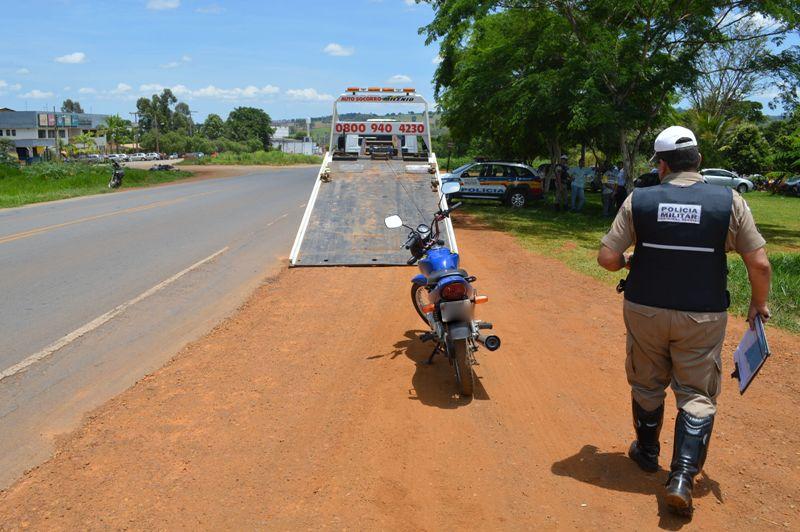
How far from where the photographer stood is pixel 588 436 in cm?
463

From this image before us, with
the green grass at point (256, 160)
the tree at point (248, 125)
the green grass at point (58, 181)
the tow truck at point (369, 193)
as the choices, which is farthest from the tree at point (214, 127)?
the tow truck at point (369, 193)

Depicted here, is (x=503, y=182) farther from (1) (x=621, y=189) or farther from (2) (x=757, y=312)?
(2) (x=757, y=312)

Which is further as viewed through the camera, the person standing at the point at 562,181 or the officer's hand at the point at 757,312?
the person standing at the point at 562,181

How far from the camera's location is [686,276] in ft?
12.2

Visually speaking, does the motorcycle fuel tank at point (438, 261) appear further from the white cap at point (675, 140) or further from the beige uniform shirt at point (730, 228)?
the white cap at point (675, 140)

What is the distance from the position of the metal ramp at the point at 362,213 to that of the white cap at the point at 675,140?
588cm

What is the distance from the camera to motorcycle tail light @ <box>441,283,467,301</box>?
5281mm

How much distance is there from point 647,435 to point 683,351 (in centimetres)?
62

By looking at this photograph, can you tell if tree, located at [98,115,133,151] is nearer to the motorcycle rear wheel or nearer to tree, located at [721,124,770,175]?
tree, located at [721,124,770,175]

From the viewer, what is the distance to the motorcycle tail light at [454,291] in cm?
528

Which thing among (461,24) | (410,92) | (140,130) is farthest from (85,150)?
(410,92)

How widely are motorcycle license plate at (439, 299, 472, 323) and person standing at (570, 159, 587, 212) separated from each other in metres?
18.2

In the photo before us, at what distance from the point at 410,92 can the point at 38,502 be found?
37.8 ft

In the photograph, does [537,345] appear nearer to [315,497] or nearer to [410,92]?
[315,497]
